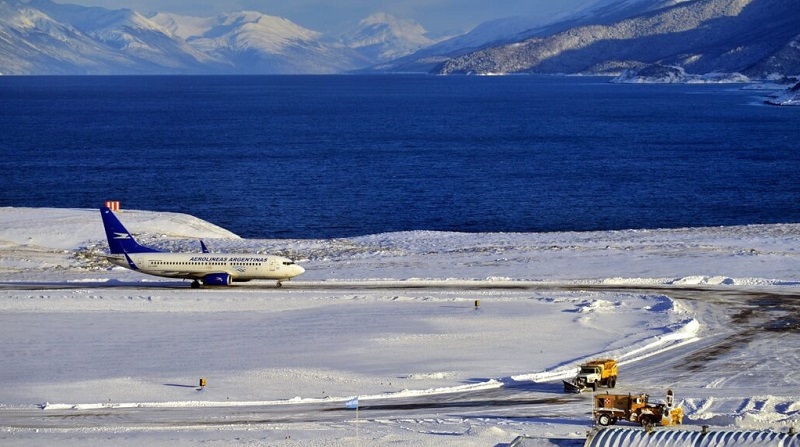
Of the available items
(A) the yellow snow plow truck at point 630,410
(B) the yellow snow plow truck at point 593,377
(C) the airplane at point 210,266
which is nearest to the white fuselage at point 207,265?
(C) the airplane at point 210,266

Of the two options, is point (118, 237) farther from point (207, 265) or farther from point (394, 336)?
point (394, 336)

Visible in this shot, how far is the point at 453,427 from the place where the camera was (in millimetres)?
50750

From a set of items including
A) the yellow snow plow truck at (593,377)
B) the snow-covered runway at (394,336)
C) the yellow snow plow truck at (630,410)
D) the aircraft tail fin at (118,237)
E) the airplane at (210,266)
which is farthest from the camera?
the aircraft tail fin at (118,237)

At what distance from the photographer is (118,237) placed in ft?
292

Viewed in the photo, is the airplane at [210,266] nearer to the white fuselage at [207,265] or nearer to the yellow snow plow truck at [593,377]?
the white fuselage at [207,265]

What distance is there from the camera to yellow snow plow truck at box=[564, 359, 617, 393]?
57.2 m

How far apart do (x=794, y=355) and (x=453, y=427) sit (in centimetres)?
2392

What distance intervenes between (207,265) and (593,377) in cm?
3782

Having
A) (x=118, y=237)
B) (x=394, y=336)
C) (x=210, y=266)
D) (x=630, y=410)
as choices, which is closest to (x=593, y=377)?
(x=630, y=410)

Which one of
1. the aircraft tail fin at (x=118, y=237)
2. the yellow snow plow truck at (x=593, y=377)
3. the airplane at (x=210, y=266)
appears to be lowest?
the yellow snow plow truck at (x=593, y=377)

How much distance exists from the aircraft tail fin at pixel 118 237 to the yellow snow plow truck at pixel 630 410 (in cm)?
4719

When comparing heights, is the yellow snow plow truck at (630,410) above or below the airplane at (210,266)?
below

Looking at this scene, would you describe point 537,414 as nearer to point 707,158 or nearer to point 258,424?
point 258,424

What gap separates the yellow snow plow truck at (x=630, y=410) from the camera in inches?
1943
